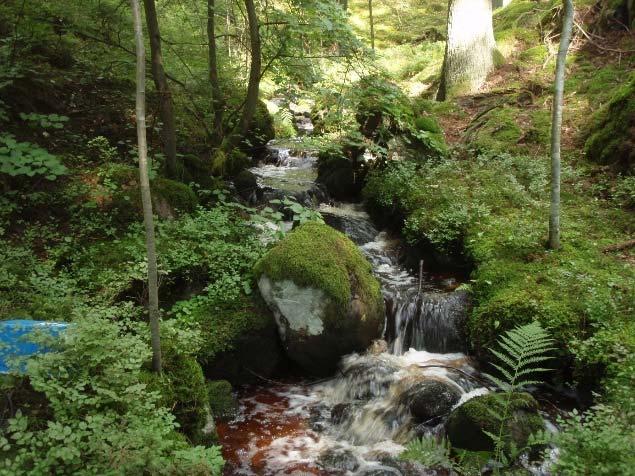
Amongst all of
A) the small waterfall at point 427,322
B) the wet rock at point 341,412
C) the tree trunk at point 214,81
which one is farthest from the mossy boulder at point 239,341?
the tree trunk at point 214,81

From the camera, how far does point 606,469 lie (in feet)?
8.25

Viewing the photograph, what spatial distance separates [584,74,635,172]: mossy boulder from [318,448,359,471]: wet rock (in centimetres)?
674

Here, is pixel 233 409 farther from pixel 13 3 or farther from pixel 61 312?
pixel 13 3

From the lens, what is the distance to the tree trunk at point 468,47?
1256 centimetres

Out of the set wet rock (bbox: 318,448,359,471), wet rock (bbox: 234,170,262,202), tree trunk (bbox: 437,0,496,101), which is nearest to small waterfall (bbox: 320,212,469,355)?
wet rock (bbox: 318,448,359,471)

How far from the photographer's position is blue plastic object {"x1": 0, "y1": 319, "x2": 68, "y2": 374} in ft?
9.86

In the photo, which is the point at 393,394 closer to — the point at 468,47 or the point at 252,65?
the point at 252,65

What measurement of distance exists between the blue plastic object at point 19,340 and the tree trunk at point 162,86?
443 centimetres

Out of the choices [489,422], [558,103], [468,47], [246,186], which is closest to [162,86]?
[246,186]

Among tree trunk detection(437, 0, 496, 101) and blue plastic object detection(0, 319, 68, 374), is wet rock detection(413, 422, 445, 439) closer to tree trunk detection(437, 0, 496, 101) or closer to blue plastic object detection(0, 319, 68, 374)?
blue plastic object detection(0, 319, 68, 374)

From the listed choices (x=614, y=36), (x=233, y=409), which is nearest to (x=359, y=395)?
(x=233, y=409)

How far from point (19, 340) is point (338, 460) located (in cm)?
300

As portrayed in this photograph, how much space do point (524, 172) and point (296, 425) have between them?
649 centimetres

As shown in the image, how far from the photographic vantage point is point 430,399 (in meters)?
4.83
